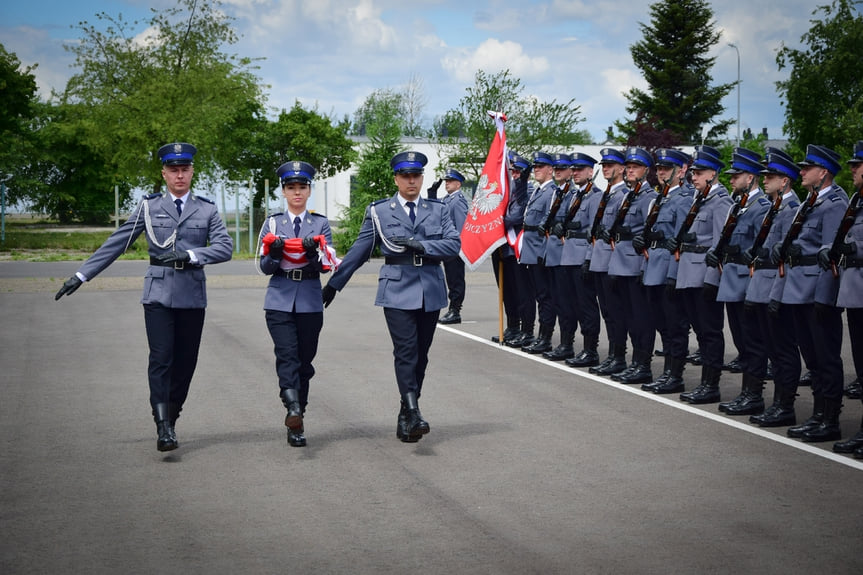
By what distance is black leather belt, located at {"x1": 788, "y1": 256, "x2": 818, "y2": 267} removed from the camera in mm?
7949

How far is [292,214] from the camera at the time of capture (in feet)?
25.4

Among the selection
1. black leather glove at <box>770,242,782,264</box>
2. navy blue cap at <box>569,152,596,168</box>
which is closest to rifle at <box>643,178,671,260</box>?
navy blue cap at <box>569,152,596,168</box>

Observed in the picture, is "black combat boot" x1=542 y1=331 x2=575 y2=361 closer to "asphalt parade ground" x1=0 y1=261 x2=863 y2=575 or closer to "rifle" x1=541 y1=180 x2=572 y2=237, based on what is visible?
"asphalt parade ground" x1=0 y1=261 x2=863 y2=575

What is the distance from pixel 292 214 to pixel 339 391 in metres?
2.47

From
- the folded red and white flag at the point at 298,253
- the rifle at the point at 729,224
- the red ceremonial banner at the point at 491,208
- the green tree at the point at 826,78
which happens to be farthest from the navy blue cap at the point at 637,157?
the green tree at the point at 826,78

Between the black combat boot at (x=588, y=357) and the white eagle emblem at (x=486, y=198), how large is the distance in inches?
86.6

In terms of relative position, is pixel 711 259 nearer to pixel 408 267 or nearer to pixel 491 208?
pixel 408 267

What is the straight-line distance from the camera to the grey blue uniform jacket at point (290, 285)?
24.7 ft

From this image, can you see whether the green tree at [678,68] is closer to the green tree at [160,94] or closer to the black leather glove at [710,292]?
the green tree at [160,94]

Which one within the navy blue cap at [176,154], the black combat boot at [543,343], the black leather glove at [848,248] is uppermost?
the navy blue cap at [176,154]

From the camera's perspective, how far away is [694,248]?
9.63m

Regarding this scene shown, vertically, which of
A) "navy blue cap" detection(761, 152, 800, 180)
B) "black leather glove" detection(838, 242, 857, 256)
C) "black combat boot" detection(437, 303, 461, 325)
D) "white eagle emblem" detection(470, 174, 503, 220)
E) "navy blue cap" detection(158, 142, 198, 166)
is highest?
"navy blue cap" detection(761, 152, 800, 180)

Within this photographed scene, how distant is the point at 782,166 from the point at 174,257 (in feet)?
15.8

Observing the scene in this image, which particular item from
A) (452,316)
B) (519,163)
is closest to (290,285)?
(519,163)
